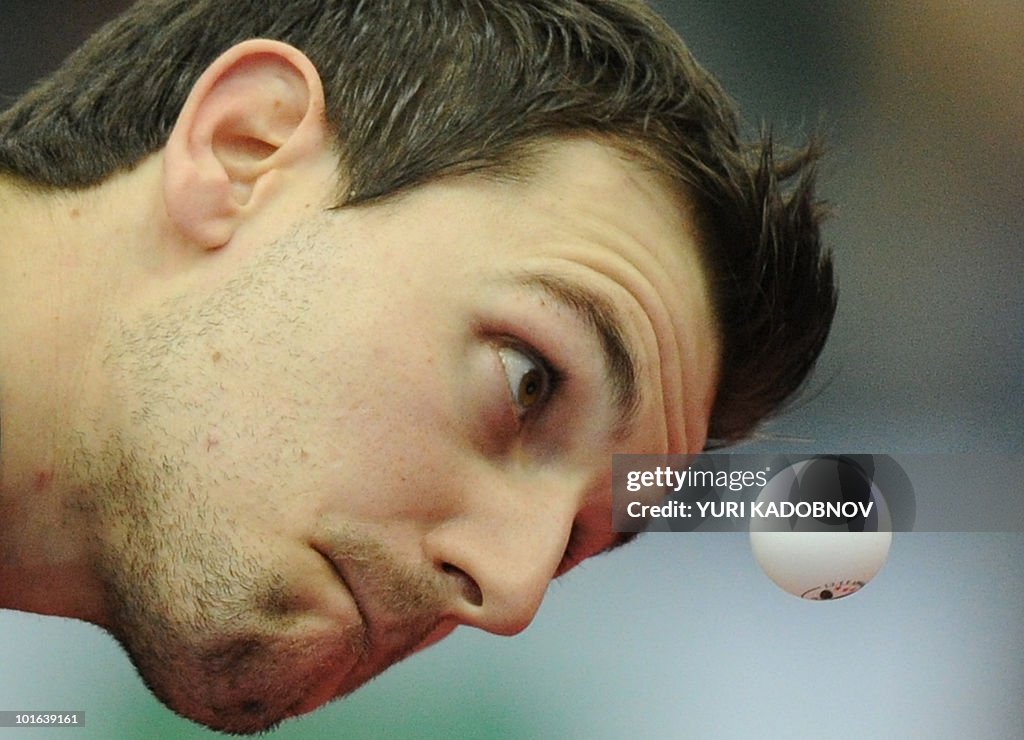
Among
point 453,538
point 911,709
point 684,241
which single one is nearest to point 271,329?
point 453,538

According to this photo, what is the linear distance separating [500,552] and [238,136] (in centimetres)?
38

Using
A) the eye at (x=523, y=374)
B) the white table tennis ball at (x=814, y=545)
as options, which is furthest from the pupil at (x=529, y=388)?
the white table tennis ball at (x=814, y=545)

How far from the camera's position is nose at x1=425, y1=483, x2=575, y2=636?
0.92 metres

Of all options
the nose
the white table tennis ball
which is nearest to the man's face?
the nose

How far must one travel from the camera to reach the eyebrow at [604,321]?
0.92m

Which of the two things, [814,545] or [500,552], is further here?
[814,545]

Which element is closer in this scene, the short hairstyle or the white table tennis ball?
the short hairstyle

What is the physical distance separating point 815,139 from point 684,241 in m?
0.18

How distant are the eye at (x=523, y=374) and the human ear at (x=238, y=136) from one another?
0.71ft

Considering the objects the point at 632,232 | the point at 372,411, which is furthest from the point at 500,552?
the point at 632,232

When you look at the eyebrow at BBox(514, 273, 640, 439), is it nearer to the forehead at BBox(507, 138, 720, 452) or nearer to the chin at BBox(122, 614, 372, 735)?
the forehead at BBox(507, 138, 720, 452)

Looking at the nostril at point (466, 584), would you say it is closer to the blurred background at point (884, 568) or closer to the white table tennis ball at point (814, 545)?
the blurred background at point (884, 568)

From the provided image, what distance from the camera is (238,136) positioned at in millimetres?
922

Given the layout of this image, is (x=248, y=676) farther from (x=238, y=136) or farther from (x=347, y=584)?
(x=238, y=136)
